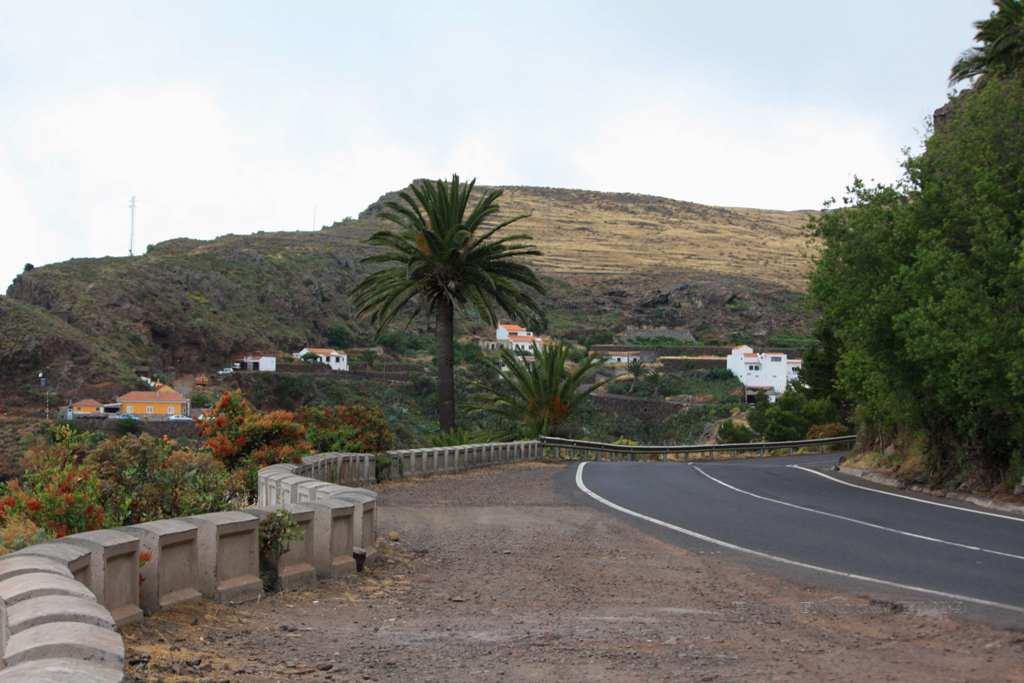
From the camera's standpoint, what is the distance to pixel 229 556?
9883 millimetres

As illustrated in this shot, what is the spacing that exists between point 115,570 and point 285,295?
386 feet

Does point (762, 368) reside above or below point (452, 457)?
above

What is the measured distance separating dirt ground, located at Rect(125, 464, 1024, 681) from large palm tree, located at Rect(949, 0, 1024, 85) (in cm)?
2240

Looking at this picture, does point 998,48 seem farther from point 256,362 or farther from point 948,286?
point 256,362

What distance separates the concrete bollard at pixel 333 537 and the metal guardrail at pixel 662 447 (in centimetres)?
2849

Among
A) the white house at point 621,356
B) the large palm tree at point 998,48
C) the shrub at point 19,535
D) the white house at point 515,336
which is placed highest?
the large palm tree at point 998,48

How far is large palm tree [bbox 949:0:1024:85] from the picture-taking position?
32.5 m

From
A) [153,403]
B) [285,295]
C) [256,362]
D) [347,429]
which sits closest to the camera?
[347,429]

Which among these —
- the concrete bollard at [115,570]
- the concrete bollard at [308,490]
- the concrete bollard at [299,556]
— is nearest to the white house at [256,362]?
the concrete bollard at [308,490]

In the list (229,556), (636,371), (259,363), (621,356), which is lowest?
(229,556)

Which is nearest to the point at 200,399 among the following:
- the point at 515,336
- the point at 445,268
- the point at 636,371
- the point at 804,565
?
the point at 636,371

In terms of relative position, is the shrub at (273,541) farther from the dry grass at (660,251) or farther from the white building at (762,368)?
the dry grass at (660,251)

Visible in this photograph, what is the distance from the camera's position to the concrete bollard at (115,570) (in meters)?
8.05

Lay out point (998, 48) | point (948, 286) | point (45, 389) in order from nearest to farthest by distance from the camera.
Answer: point (948, 286), point (998, 48), point (45, 389)
